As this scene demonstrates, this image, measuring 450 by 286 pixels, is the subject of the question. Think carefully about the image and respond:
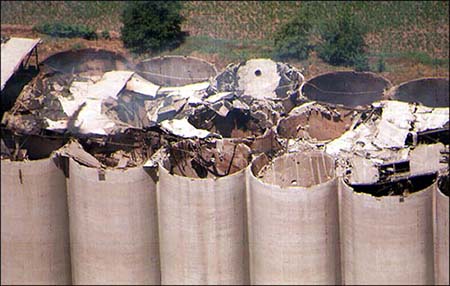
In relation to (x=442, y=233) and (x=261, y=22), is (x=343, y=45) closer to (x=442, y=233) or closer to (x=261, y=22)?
(x=261, y=22)

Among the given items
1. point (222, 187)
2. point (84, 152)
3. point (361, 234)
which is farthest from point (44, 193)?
point (361, 234)

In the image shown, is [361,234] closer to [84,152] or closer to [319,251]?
[319,251]

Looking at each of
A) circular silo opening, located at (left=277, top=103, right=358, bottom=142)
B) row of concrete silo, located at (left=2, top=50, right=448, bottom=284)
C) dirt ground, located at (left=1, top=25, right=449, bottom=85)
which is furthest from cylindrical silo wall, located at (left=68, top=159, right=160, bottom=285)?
dirt ground, located at (left=1, top=25, right=449, bottom=85)

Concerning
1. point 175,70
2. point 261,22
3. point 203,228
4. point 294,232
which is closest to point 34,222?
point 203,228

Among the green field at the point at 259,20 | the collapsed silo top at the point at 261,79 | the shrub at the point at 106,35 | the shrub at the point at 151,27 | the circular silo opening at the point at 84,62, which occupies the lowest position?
the green field at the point at 259,20

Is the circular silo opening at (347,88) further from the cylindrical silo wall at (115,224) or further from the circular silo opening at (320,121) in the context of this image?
the cylindrical silo wall at (115,224)

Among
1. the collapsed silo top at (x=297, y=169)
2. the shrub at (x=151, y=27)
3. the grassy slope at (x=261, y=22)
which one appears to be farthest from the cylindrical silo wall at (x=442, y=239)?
the shrub at (x=151, y=27)

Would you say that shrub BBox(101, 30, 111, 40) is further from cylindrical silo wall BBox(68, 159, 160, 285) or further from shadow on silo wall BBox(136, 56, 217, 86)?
cylindrical silo wall BBox(68, 159, 160, 285)
